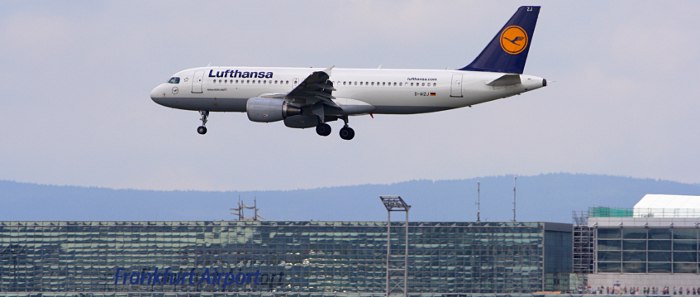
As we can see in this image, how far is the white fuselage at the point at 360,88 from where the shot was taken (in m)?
105

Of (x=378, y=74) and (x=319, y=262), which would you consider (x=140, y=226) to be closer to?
(x=319, y=262)

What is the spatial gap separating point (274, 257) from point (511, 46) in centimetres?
3881

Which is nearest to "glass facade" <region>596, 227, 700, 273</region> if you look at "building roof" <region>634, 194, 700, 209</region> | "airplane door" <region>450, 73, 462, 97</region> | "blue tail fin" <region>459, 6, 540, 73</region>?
"building roof" <region>634, 194, 700, 209</region>

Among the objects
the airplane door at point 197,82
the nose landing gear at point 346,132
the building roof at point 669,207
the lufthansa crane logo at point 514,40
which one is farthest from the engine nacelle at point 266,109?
the building roof at point 669,207

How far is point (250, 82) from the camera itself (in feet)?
360

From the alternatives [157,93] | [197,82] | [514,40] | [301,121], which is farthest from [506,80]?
[157,93]

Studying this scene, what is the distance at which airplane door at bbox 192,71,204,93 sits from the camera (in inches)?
4353

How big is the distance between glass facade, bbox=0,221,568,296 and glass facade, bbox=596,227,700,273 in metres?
0.53

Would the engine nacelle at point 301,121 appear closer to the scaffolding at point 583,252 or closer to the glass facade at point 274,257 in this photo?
the glass facade at point 274,257

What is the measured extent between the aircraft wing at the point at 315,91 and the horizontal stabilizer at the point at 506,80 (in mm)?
11163

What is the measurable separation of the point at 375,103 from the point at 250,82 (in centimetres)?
951

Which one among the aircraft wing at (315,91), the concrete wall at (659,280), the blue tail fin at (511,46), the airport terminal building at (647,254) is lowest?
the concrete wall at (659,280)

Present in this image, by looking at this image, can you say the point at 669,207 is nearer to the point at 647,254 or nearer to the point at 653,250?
the point at 653,250

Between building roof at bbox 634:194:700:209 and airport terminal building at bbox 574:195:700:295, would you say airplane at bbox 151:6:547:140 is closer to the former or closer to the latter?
airport terminal building at bbox 574:195:700:295
